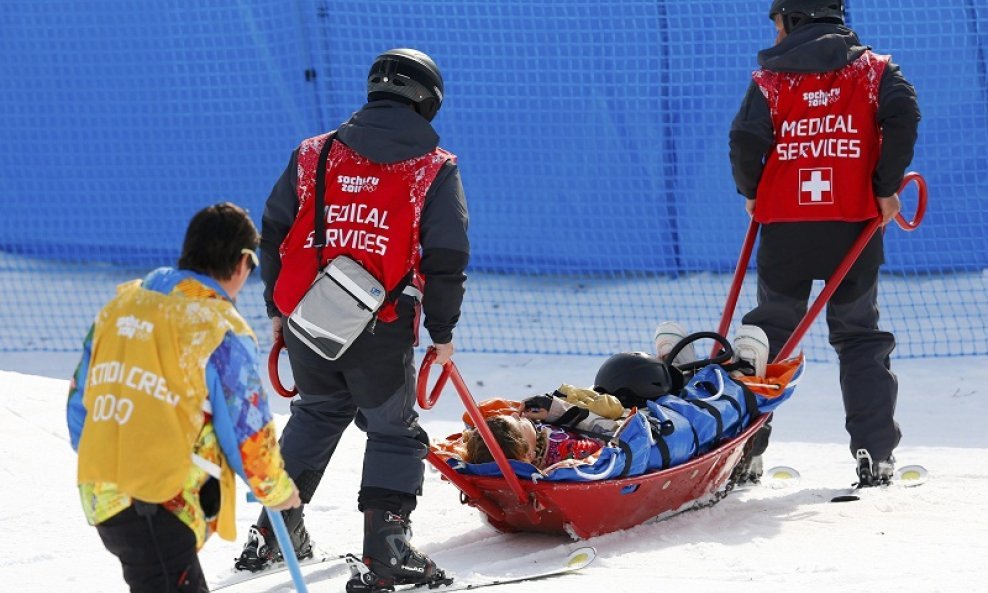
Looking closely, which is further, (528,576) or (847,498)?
(847,498)

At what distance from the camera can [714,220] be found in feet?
30.1

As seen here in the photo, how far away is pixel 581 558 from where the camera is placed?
4.46m

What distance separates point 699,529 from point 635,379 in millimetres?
571

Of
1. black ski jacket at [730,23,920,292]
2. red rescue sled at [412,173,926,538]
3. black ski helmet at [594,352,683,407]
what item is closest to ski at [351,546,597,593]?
red rescue sled at [412,173,926,538]

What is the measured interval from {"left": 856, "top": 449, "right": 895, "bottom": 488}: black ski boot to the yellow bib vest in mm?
2980

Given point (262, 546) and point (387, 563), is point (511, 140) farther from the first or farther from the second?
point (387, 563)

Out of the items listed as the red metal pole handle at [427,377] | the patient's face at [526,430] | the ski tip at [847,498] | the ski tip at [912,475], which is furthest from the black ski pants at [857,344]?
the red metal pole handle at [427,377]

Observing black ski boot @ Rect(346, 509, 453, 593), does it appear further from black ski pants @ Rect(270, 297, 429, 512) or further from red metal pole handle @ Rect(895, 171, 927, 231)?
red metal pole handle @ Rect(895, 171, 927, 231)

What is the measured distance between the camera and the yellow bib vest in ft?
10.4

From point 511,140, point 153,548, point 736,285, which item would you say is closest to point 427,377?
point 153,548

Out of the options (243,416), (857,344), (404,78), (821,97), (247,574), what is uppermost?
(404,78)

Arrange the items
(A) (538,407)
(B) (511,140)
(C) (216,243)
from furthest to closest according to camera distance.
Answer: (B) (511,140)
(A) (538,407)
(C) (216,243)

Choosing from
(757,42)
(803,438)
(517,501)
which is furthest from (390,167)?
(757,42)

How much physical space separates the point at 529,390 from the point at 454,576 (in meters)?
3.04
